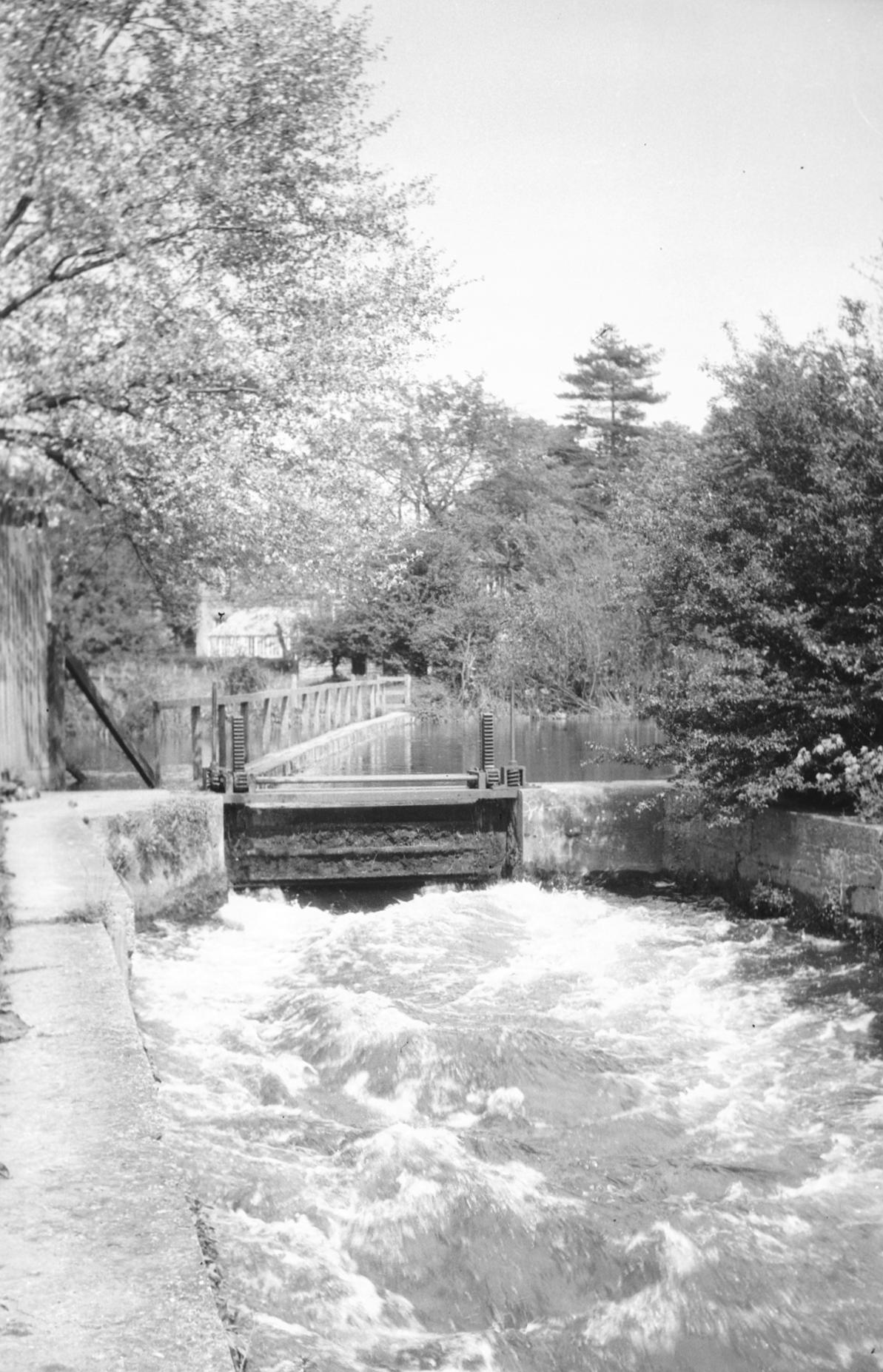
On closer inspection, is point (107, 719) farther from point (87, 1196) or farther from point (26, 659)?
point (87, 1196)

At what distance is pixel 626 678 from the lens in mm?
28906

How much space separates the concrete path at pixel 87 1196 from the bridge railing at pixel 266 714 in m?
7.02

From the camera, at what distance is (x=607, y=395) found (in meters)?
57.0

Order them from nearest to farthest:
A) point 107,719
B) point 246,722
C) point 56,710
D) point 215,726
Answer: point 107,719, point 56,710, point 215,726, point 246,722

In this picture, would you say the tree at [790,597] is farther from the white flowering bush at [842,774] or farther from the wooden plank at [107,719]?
the wooden plank at [107,719]

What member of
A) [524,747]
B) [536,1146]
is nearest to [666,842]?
[536,1146]

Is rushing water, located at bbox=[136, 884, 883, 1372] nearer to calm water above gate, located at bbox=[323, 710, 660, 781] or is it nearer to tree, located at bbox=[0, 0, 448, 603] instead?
calm water above gate, located at bbox=[323, 710, 660, 781]

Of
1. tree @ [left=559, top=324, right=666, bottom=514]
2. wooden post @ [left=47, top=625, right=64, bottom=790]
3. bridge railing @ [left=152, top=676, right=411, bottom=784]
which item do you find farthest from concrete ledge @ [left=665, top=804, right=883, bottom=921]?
tree @ [left=559, top=324, right=666, bottom=514]

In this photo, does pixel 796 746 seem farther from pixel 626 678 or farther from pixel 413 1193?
pixel 626 678

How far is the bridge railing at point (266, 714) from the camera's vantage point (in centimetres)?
1304

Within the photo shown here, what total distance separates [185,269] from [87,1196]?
1377 centimetres

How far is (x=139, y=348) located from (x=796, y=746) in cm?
832

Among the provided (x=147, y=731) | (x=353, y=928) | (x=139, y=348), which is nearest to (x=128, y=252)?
(x=139, y=348)

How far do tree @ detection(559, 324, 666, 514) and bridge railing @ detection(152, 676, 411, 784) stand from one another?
27.9 meters
